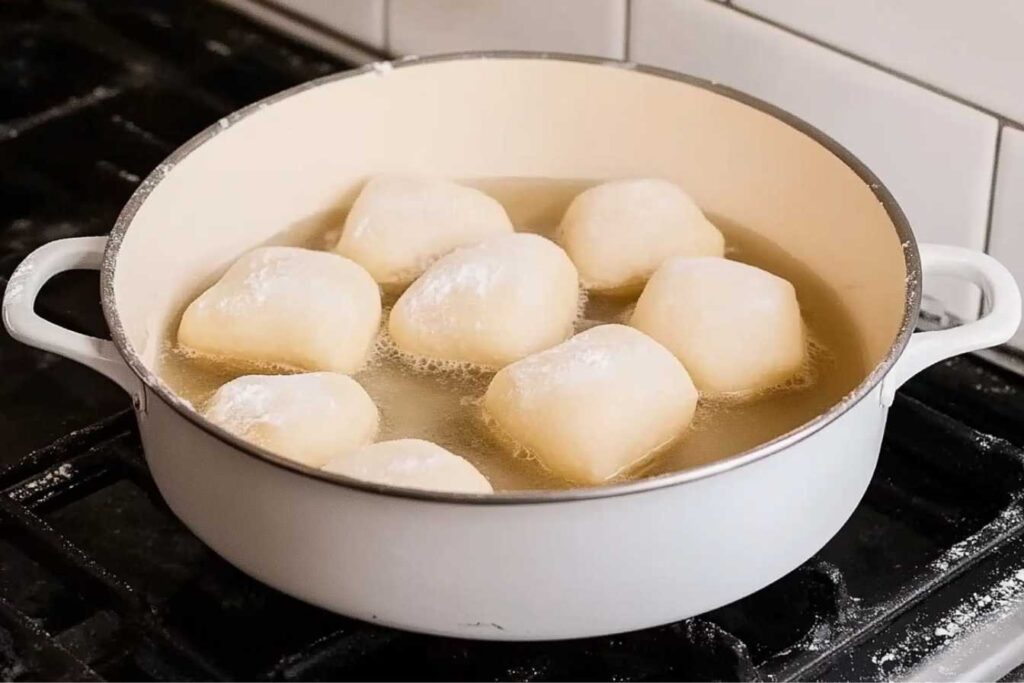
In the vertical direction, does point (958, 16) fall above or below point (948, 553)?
above

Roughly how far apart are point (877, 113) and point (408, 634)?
1.35 feet

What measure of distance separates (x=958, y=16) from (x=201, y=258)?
0.45 metres

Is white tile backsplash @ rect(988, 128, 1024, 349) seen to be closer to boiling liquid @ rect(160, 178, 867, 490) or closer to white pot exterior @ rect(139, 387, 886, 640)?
boiling liquid @ rect(160, 178, 867, 490)

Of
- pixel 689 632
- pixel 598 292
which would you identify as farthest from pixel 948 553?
pixel 598 292

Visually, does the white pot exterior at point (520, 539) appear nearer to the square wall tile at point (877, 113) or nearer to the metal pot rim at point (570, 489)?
the metal pot rim at point (570, 489)

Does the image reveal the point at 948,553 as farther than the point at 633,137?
No

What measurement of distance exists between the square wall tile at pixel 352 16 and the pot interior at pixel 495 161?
0.23 meters

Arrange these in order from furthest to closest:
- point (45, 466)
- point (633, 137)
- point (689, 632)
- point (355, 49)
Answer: point (355, 49) → point (633, 137) → point (45, 466) → point (689, 632)

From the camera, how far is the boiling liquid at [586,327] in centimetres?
72

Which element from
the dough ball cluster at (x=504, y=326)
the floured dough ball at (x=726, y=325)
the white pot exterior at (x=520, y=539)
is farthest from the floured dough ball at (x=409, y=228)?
the white pot exterior at (x=520, y=539)

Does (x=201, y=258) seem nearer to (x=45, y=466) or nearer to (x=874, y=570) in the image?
(x=45, y=466)

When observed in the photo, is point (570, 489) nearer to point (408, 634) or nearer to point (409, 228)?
point (408, 634)

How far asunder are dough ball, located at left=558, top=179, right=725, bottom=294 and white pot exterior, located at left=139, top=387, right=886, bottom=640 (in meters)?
0.23

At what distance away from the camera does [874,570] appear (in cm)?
70
